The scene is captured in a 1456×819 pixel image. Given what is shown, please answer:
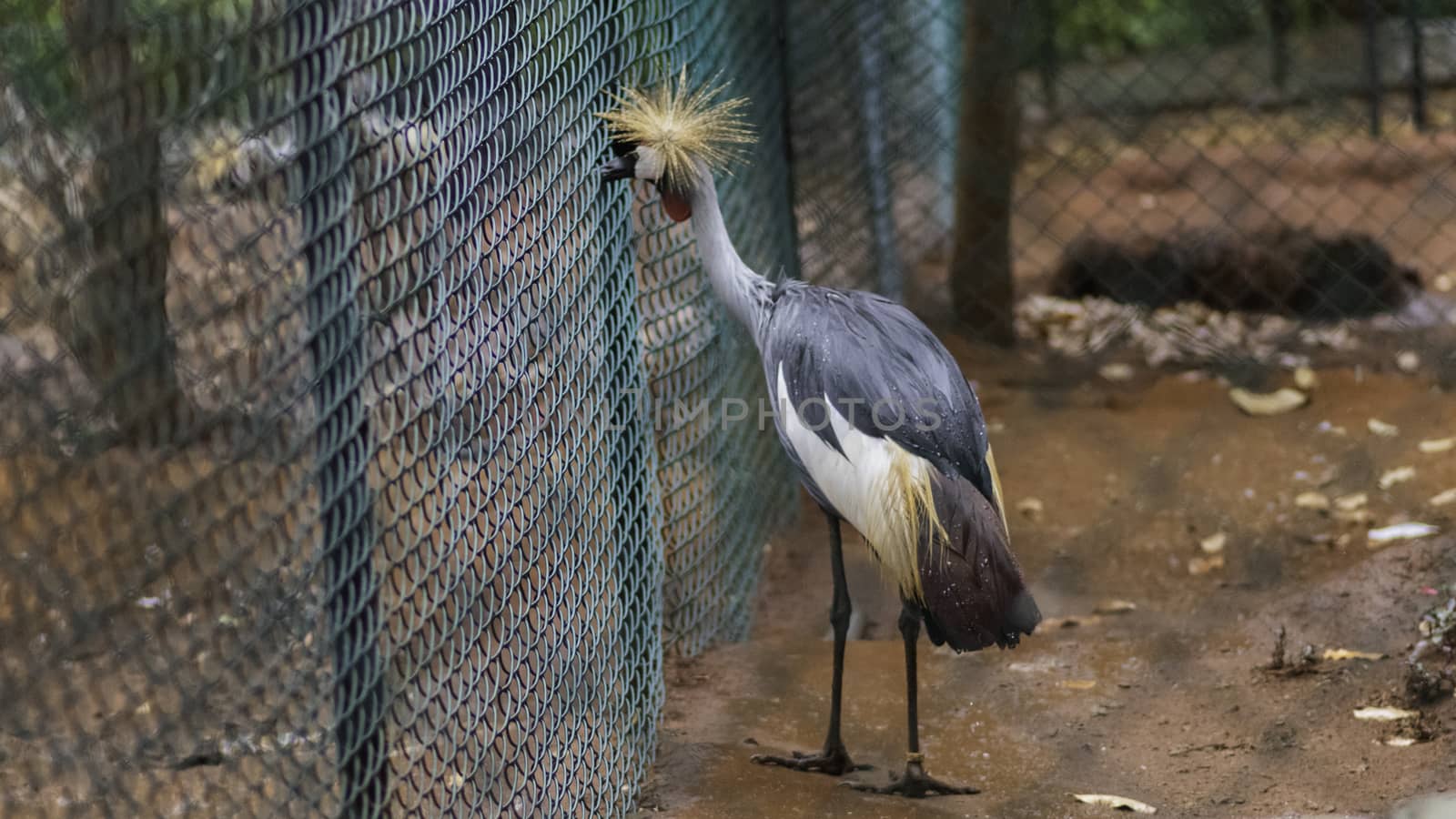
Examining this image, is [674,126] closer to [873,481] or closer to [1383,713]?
[873,481]

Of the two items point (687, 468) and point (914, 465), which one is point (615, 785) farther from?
point (687, 468)

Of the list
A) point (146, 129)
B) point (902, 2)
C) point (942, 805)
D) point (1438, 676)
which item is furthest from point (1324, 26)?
point (146, 129)

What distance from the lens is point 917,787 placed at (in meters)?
2.88

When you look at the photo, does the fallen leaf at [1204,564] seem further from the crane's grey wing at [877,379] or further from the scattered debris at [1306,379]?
the crane's grey wing at [877,379]

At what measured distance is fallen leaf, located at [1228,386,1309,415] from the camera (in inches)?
207

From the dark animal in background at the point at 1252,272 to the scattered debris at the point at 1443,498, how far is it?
1.72 meters

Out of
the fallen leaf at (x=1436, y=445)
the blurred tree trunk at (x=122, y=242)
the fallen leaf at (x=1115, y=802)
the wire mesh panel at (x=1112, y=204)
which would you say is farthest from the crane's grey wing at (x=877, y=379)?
the fallen leaf at (x=1436, y=445)

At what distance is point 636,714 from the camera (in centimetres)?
290

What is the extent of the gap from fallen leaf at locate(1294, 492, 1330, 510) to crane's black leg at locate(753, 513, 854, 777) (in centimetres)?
211

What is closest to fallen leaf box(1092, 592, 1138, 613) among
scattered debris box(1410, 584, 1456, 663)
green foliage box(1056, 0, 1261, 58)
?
scattered debris box(1410, 584, 1456, 663)

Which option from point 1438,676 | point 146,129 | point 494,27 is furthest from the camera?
point 1438,676

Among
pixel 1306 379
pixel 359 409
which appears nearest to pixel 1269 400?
pixel 1306 379

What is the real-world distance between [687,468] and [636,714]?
91 centimetres

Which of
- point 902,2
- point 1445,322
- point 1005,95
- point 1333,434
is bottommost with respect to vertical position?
point 1333,434
